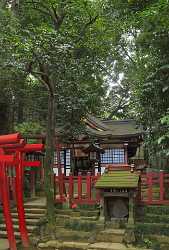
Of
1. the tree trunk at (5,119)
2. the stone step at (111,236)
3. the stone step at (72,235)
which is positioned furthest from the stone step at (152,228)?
the tree trunk at (5,119)

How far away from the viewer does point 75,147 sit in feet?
Result: 82.7

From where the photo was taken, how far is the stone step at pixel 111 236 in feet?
39.8

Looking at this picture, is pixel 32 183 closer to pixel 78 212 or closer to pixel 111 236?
pixel 78 212

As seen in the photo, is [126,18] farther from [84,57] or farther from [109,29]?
[84,57]

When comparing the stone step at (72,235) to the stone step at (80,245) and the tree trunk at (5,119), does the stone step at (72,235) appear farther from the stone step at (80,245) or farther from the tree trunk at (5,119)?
the tree trunk at (5,119)

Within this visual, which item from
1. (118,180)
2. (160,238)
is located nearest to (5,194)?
(118,180)

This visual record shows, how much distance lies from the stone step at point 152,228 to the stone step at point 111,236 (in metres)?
0.63

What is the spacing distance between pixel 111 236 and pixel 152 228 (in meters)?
1.45

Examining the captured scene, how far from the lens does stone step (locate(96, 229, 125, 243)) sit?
1212 centimetres

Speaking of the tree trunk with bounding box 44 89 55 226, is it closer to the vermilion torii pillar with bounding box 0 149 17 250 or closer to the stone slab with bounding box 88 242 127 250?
the vermilion torii pillar with bounding box 0 149 17 250

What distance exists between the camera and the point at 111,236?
1226 cm

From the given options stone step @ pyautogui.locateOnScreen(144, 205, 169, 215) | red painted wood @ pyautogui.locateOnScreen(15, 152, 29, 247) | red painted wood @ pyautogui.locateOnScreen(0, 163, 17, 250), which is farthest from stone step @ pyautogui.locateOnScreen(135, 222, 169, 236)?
red painted wood @ pyautogui.locateOnScreen(0, 163, 17, 250)

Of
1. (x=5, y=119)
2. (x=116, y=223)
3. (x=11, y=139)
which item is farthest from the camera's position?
(x=5, y=119)

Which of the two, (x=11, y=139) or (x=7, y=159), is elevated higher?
(x=11, y=139)
